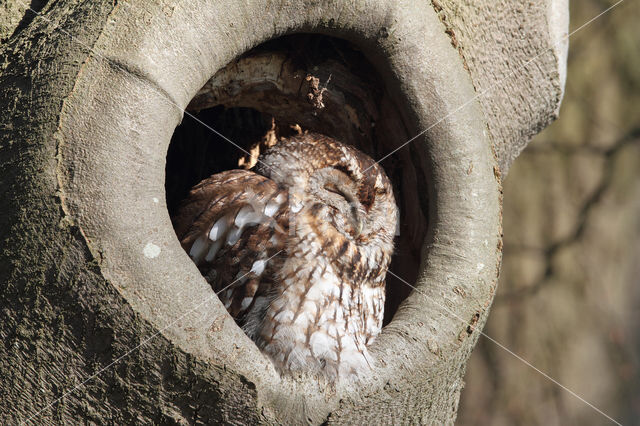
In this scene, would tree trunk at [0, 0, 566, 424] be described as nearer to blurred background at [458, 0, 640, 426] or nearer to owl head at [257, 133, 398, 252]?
owl head at [257, 133, 398, 252]

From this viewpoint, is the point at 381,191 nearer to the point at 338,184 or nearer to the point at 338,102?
the point at 338,184

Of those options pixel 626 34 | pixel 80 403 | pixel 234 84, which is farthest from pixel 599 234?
pixel 80 403

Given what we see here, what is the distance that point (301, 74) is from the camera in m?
1.78

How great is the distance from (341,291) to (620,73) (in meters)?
2.81

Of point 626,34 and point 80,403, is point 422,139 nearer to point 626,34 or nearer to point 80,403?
point 80,403

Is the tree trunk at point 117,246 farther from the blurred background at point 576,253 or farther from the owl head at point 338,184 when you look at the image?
the blurred background at point 576,253

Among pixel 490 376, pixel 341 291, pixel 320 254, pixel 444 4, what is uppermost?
pixel 444 4

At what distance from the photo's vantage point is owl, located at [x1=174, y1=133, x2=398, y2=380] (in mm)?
1609

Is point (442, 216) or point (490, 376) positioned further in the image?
point (490, 376)

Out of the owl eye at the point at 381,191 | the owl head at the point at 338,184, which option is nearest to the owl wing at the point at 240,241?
the owl head at the point at 338,184

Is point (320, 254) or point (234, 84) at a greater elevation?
point (234, 84)

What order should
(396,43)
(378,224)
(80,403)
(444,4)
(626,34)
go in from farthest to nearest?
(626,34) < (378,224) < (444,4) < (396,43) < (80,403)

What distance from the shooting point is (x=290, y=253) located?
1.65m

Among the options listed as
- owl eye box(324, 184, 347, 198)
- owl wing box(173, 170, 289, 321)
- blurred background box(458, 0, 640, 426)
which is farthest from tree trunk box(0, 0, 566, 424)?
blurred background box(458, 0, 640, 426)
